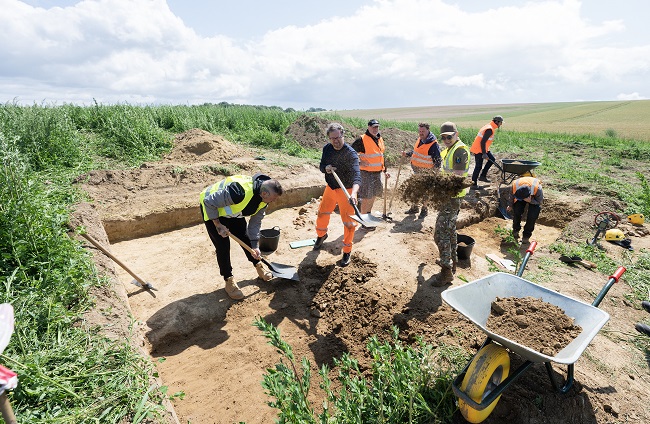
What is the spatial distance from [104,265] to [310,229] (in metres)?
3.81

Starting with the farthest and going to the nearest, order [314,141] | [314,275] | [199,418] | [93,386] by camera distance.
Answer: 1. [314,141]
2. [314,275]
3. [199,418]
4. [93,386]

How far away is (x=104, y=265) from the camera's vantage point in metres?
4.30

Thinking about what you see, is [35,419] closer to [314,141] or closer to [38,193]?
[38,193]

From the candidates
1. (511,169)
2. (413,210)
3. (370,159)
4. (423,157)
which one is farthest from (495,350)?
(511,169)

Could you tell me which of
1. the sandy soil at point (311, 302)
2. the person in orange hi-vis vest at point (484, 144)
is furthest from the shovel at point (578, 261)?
the person in orange hi-vis vest at point (484, 144)

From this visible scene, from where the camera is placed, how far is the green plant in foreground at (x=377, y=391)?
7.08ft

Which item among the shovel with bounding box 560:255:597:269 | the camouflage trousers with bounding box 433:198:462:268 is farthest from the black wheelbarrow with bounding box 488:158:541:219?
the camouflage trousers with bounding box 433:198:462:268

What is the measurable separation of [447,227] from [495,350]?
211cm

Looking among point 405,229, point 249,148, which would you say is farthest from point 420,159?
point 249,148

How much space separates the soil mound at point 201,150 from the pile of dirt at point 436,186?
7428mm

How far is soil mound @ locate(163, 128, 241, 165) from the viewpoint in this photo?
407 inches

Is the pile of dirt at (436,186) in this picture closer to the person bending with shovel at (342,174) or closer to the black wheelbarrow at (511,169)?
the person bending with shovel at (342,174)

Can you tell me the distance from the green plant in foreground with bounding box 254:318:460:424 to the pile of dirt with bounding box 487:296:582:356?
2.11ft

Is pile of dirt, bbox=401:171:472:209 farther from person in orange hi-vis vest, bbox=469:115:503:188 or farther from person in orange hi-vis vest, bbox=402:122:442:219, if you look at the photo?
person in orange hi-vis vest, bbox=469:115:503:188
